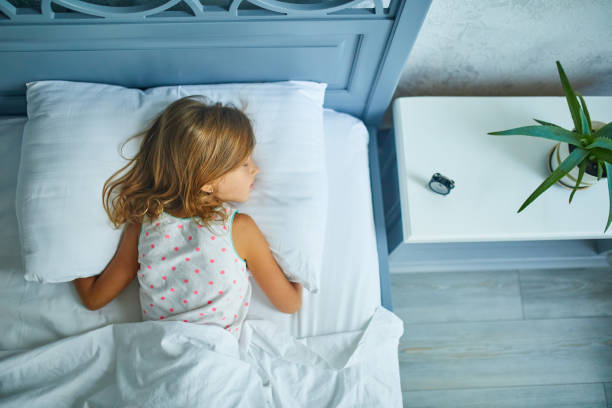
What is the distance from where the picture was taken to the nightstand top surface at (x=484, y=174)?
0.89 m

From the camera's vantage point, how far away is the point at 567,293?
1.38 m

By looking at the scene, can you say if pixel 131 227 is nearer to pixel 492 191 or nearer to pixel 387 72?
pixel 387 72

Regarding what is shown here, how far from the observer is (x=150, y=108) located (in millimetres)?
875

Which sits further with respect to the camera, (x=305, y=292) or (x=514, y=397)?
(x=514, y=397)

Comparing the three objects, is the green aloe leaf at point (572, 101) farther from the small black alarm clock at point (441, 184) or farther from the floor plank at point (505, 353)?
the floor plank at point (505, 353)

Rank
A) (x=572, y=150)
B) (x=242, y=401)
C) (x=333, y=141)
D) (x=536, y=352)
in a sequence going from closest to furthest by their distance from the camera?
1. (x=242, y=401)
2. (x=572, y=150)
3. (x=333, y=141)
4. (x=536, y=352)

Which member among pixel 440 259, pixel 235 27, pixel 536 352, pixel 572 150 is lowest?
pixel 536 352

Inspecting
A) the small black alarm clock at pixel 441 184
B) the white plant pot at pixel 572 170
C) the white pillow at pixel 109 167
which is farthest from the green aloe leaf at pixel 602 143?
the white pillow at pixel 109 167

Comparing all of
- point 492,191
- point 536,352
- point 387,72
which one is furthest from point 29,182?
point 536,352

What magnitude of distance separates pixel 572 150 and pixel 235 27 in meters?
0.82

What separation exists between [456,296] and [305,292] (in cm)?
72

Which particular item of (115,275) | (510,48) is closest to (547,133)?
(510,48)

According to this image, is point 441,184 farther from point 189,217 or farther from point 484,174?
point 189,217

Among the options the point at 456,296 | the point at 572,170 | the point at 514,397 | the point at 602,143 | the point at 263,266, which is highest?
the point at 602,143
